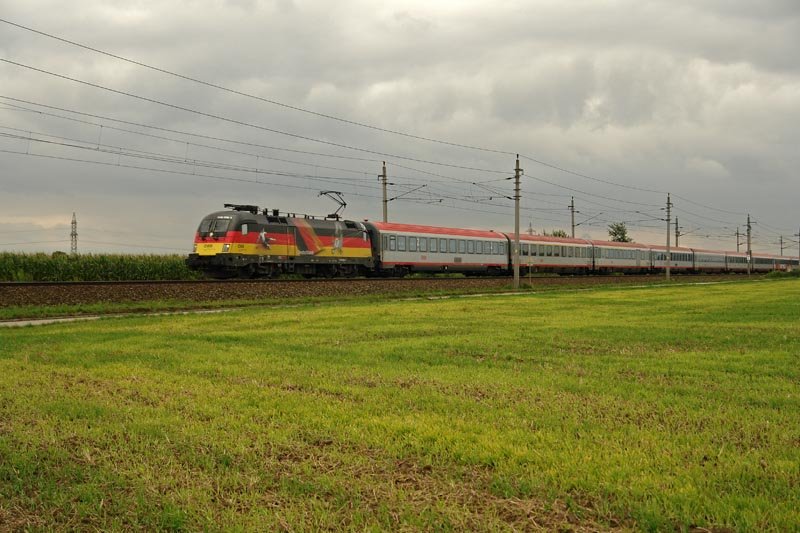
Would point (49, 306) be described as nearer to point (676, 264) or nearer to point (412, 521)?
point (412, 521)

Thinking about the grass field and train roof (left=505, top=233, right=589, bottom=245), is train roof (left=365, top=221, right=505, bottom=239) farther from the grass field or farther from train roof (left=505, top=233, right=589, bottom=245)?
the grass field

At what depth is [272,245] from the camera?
34.9 m

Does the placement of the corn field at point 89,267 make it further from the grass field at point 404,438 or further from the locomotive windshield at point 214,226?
the grass field at point 404,438

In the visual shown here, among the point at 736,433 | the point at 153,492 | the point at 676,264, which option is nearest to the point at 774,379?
the point at 736,433

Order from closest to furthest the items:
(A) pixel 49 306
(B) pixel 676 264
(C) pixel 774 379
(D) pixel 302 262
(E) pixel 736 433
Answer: (E) pixel 736 433, (C) pixel 774 379, (A) pixel 49 306, (D) pixel 302 262, (B) pixel 676 264

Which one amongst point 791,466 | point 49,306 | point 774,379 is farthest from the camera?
point 49,306

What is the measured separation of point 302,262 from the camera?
36844 mm

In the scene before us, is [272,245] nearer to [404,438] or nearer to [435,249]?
[435,249]

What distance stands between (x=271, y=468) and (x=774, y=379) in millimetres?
6279

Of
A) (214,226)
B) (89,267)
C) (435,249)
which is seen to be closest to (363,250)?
(435,249)

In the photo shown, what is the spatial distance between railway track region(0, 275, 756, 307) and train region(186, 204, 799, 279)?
178 inches

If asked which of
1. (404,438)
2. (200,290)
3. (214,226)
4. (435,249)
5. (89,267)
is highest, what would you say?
(214,226)

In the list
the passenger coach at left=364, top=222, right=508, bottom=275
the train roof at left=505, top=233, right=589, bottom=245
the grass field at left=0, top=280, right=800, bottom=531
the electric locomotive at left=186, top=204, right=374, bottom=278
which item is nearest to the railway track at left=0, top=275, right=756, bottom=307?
the electric locomotive at left=186, top=204, right=374, bottom=278

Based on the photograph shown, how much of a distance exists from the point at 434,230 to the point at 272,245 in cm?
1466
